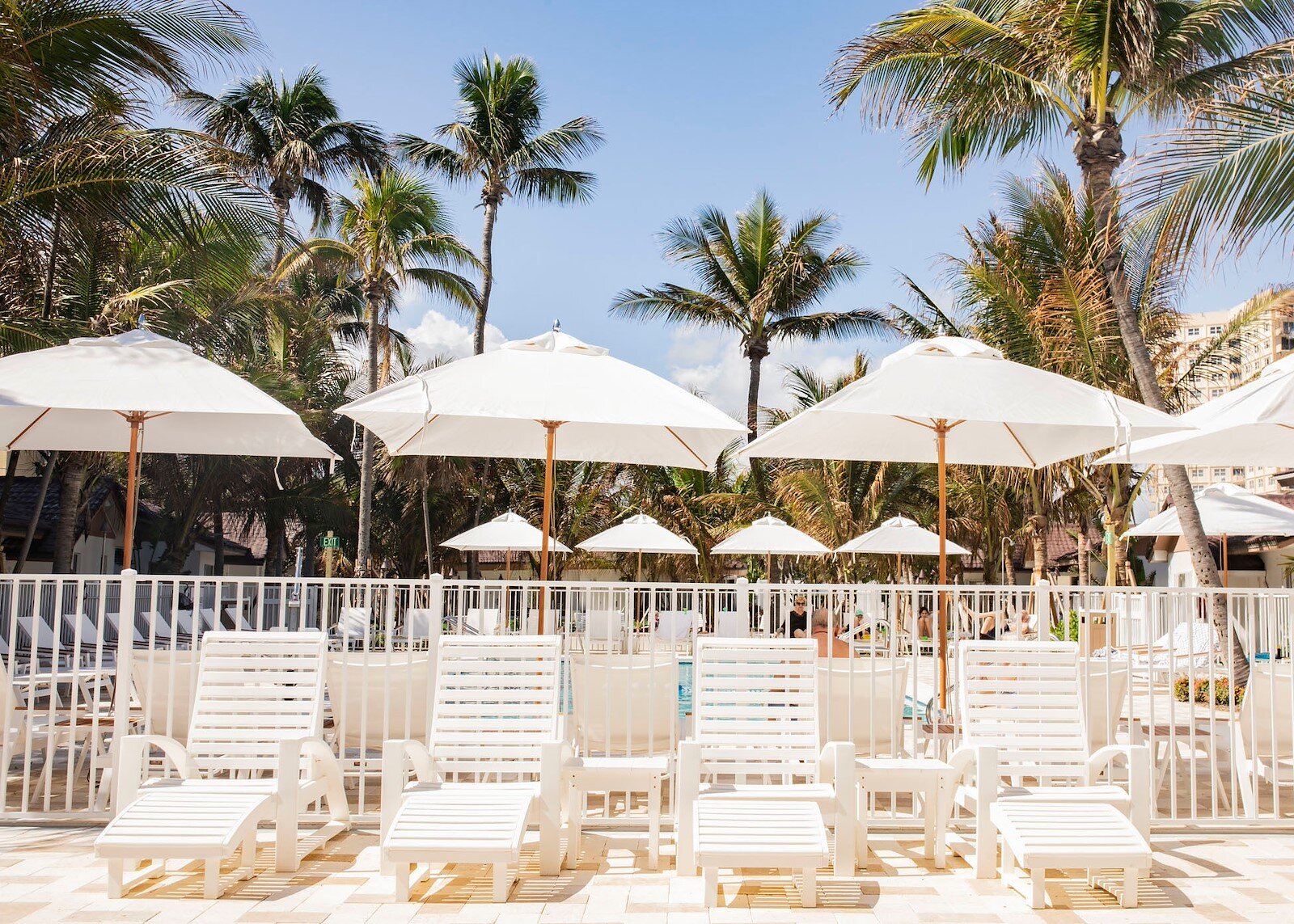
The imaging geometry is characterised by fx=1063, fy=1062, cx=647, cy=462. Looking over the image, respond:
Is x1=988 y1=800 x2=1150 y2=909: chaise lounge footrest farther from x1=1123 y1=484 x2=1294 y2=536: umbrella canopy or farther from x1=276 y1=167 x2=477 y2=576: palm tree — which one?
x1=276 y1=167 x2=477 y2=576: palm tree

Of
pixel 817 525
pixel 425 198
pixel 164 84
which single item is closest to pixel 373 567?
pixel 425 198

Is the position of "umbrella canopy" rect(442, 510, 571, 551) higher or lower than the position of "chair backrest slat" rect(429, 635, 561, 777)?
higher

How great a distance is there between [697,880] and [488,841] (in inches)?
44.8

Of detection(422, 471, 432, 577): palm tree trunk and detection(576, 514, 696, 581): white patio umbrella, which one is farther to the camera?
detection(422, 471, 432, 577): palm tree trunk

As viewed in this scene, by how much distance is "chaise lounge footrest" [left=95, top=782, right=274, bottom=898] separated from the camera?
187 inches

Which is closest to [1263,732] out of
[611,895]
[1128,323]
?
[611,895]

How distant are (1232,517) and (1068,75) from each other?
6.48m

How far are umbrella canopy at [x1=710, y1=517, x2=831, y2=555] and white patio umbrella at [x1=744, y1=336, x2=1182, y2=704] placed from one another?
6851 millimetres

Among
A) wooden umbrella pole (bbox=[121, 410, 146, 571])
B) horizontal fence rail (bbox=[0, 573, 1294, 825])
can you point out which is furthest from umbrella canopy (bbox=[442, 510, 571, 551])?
horizontal fence rail (bbox=[0, 573, 1294, 825])

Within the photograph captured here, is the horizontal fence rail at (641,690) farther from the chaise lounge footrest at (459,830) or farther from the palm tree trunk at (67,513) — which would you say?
the palm tree trunk at (67,513)

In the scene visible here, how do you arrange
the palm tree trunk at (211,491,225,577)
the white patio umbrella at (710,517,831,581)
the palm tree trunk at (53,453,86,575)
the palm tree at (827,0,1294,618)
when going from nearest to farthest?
the palm tree at (827,0,1294,618), the white patio umbrella at (710,517,831,581), the palm tree trunk at (53,453,86,575), the palm tree trunk at (211,491,225,577)

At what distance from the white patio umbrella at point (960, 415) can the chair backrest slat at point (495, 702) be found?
195 centimetres

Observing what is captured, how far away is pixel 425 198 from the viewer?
26.7 m

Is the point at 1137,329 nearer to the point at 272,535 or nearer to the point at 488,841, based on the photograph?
the point at 488,841
